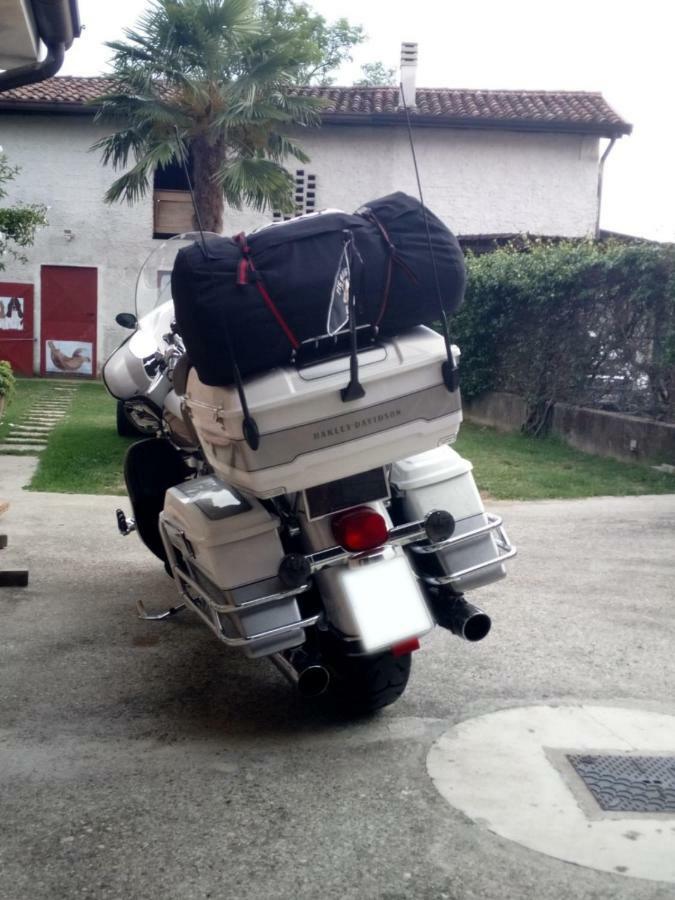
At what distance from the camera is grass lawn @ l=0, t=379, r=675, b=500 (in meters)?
9.82

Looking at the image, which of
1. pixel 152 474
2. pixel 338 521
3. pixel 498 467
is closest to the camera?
pixel 338 521

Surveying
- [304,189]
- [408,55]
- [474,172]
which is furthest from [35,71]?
[408,55]

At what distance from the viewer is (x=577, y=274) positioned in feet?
41.8

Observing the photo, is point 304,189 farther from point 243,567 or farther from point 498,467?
point 243,567

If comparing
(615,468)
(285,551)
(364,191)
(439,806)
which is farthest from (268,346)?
(364,191)

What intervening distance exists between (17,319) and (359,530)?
2185 centimetres

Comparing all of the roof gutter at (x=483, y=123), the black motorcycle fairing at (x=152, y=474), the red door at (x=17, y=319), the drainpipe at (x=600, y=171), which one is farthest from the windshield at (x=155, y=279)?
the drainpipe at (x=600, y=171)

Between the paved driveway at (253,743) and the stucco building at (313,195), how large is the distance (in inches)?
719

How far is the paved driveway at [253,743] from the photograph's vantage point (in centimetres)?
297

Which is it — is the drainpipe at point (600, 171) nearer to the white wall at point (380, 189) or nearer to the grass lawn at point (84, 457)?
the white wall at point (380, 189)

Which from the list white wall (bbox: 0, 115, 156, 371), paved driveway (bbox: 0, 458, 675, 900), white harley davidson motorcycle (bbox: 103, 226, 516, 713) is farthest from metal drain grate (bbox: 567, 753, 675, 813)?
white wall (bbox: 0, 115, 156, 371)

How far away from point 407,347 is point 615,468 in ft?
25.9

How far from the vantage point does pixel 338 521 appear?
147 inches

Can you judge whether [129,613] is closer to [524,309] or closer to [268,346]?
[268,346]
